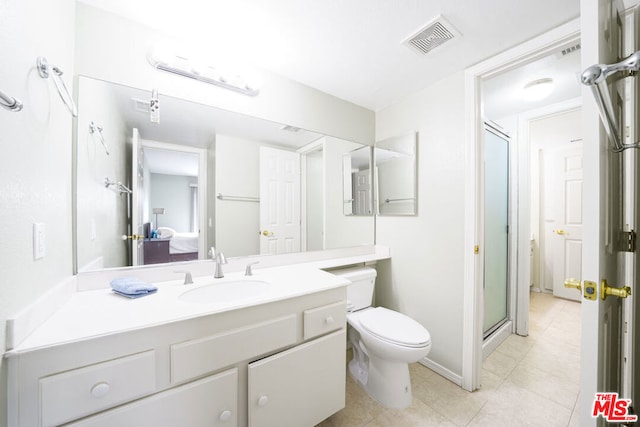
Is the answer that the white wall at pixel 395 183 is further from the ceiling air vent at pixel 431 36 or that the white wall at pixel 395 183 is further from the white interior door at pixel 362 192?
the ceiling air vent at pixel 431 36

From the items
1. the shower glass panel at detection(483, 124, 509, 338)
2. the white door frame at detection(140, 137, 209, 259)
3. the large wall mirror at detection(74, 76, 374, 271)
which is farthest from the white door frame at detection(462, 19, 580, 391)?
the white door frame at detection(140, 137, 209, 259)

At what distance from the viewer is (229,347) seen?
93 cm

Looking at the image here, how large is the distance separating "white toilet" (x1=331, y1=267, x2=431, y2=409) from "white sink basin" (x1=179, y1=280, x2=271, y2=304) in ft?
2.37

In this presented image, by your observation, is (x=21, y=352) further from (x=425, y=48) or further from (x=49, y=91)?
(x=425, y=48)

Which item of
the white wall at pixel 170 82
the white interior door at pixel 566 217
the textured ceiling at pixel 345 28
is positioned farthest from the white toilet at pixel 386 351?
the white interior door at pixel 566 217

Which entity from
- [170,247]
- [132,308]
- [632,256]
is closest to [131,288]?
[132,308]

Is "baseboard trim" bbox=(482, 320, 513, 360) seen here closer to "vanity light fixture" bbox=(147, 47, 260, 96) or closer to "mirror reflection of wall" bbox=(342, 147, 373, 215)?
"mirror reflection of wall" bbox=(342, 147, 373, 215)

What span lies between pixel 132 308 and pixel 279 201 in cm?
107

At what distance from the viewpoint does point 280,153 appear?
1.75 meters

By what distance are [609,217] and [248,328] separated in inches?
52.6

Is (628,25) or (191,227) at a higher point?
(628,25)

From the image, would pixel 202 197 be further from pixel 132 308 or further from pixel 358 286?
pixel 358 286

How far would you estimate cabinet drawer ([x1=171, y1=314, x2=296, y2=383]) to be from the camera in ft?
2.75

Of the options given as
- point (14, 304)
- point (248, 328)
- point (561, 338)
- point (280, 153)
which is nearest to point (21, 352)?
point (14, 304)
